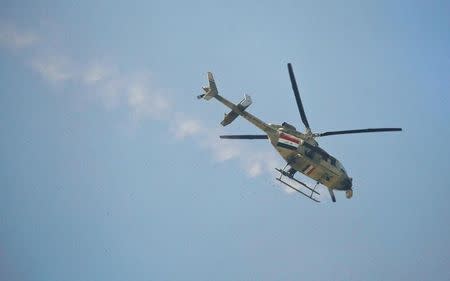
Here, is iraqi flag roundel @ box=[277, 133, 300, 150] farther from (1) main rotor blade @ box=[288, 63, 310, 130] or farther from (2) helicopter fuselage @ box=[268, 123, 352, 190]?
(1) main rotor blade @ box=[288, 63, 310, 130]

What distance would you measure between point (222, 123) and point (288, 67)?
601cm

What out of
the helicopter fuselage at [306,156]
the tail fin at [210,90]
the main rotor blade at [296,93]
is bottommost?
the helicopter fuselage at [306,156]

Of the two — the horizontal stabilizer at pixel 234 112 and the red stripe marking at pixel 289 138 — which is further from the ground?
the horizontal stabilizer at pixel 234 112

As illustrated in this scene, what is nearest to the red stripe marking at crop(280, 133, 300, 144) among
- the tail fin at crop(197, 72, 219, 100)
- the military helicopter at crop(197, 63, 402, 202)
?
the military helicopter at crop(197, 63, 402, 202)

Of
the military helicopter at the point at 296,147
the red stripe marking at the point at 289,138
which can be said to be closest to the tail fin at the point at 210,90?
the military helicopter at the point at 296,147

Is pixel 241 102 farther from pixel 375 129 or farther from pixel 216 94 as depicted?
pixel 375 129

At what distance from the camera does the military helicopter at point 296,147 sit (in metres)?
24.9

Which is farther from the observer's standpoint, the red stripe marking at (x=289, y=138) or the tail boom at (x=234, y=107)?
the tail boom at (x=234, y=107)

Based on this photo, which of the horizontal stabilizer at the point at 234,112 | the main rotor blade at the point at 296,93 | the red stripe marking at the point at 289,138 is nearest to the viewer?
the main rotor blade at the point at 296,93

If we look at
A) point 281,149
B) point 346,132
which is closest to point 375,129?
point 346,132

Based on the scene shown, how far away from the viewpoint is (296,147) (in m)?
24.6

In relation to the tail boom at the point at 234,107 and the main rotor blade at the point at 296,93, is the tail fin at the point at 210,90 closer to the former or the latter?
the tail boom at the point at 234,107

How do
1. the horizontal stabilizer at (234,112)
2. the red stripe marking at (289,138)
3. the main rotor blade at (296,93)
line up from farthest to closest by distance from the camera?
1. the horizontal stabilizer at (234,112)
2. the red stripe marking at (289,138)
3. the main rotor blade at (296,93)

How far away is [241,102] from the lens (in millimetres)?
25906
